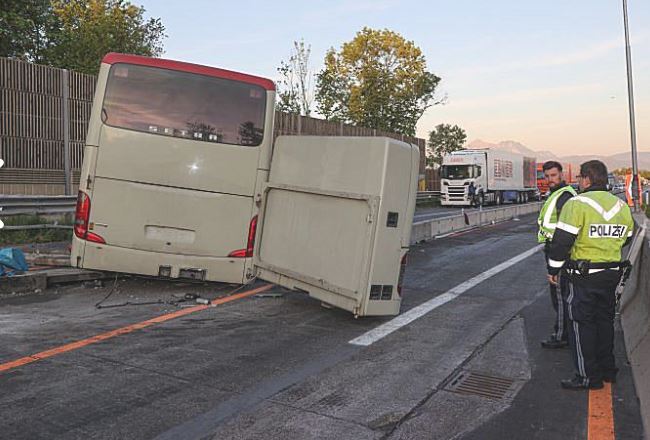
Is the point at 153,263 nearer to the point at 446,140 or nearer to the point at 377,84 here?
the point at 377,84

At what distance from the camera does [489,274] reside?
11.0m

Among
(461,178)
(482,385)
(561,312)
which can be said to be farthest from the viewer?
(461,178)

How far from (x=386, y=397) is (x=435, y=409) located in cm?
39

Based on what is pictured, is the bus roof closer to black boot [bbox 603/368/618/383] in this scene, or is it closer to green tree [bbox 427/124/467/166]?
black boot [bbox 603/368/618/383]

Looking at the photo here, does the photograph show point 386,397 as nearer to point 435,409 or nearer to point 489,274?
point 435,409

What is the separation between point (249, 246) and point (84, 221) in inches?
81.3

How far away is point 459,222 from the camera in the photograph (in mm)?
20000

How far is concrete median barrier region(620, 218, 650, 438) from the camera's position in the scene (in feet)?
14.8

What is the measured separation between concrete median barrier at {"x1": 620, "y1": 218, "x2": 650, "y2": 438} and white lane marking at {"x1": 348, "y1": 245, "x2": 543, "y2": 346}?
2280 millimetres

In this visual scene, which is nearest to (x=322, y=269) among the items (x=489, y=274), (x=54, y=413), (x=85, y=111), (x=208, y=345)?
(x=208, y=345)

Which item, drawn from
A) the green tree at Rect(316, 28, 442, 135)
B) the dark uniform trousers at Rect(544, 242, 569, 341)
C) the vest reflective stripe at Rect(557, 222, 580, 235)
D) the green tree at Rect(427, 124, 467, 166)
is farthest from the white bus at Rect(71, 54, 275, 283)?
the green tree at Rect(427, 124, 467, 166)

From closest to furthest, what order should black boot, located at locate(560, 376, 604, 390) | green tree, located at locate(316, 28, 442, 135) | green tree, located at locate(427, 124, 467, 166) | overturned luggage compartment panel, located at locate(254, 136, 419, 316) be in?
black boot, located at locate(560, 376, 604, 390) < overturned luggage compartment panel, located at locate(254, 136, 419, 316) < green tree, located at locate(316, 28, 442, 135) < green tree, located at locate(427, 124, 467, 166)

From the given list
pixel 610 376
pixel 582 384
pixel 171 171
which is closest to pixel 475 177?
pixel 171 171

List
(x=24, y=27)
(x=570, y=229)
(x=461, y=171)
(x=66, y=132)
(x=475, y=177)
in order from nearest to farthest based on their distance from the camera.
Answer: (x=570, y=229) → (x=66, y=132) → (x=24, y=27) → (x=475, y=177) → (x=461, y=171)
